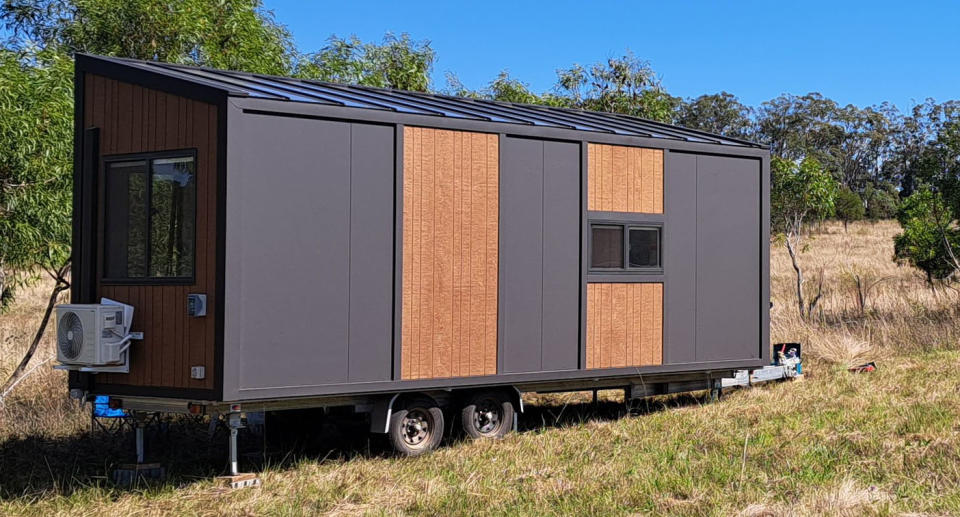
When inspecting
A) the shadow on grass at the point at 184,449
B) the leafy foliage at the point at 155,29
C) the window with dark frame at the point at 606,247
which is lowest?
the shadow on grass at the point at 184,449

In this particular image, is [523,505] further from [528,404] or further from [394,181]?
[528,404]

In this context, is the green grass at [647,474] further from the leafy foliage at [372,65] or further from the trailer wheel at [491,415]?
the leafy foliage at [372,65]

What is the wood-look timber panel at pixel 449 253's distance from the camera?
30.7ft

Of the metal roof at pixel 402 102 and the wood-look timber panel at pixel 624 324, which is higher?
the metal roof at pixel 402 102

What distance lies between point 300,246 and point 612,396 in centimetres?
584

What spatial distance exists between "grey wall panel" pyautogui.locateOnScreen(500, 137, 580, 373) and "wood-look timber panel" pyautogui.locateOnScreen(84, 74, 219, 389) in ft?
9.25

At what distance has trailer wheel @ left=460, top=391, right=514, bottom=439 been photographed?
996 centimetres

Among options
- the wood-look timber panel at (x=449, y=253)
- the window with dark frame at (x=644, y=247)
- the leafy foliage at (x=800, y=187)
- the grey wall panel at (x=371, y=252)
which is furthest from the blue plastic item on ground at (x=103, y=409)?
the leafy foliage at (x=800, y=187)

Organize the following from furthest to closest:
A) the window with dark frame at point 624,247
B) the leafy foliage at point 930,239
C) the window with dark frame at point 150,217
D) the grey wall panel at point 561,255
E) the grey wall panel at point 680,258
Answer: the leafy foliage at point 930,239 < the grey wall panel at point 680,258 < the window with dark frame at point 624,247 < the grey wall panel at point 561,255 < the window with dark frame at point 150,217

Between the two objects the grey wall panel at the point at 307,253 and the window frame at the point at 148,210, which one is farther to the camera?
the window frame at the point at 148,210

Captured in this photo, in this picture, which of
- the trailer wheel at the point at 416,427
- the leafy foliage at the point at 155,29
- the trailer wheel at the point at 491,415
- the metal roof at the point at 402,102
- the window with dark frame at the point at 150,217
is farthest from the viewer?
the leafy foliage at the point at 155,29

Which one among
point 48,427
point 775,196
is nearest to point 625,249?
point 48,427

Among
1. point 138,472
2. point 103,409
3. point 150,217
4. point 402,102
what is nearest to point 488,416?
point 402,102

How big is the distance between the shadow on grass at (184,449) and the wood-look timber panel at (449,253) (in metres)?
0.78
